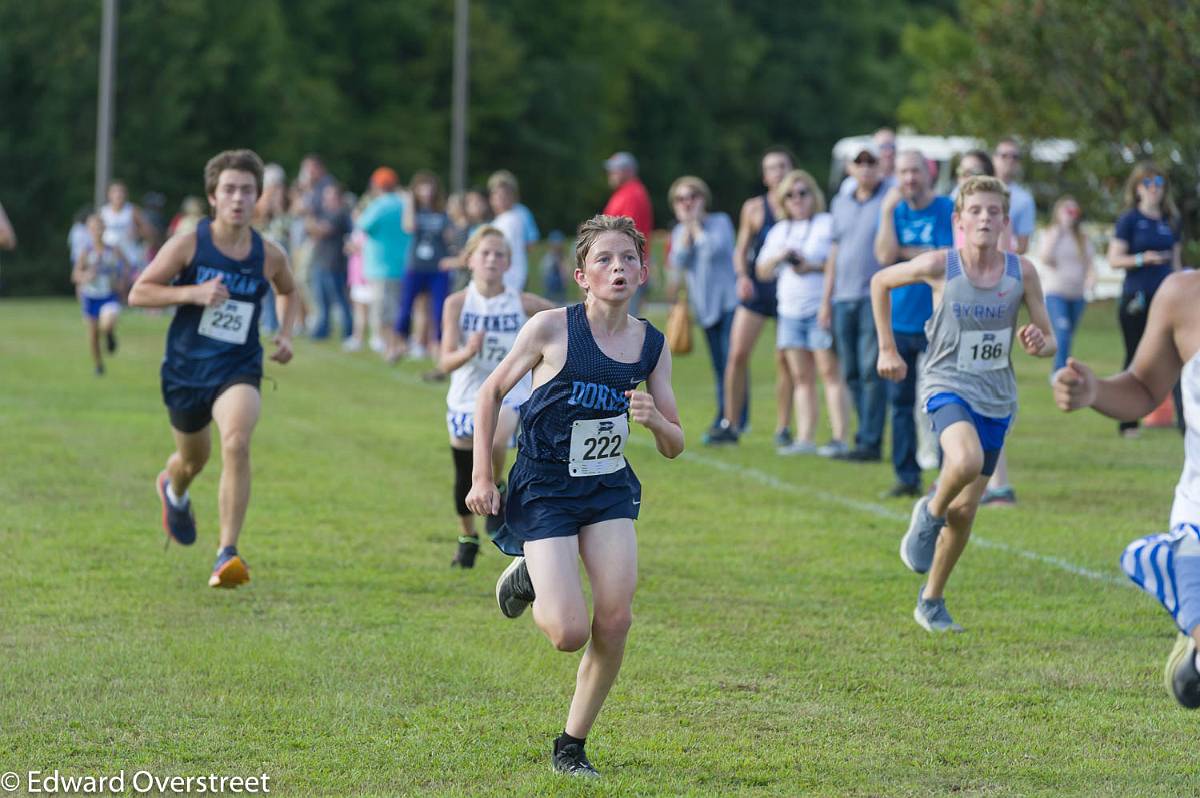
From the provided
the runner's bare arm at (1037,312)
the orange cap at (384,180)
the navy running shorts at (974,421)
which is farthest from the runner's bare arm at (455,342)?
the orange cap at (384,180)

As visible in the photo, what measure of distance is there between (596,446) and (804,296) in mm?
8194

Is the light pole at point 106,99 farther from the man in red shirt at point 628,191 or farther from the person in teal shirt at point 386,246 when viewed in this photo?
the man in red shirt at point 628,191

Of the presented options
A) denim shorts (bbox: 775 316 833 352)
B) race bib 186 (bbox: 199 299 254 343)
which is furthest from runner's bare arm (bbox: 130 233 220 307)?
denim shorts (bbox: 775 316 833 352)

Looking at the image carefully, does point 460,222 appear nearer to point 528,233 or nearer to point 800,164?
point 528,233

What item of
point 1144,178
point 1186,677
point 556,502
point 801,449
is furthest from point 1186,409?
point 1144,178

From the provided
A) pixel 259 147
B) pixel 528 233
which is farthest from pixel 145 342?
pixel 259 147

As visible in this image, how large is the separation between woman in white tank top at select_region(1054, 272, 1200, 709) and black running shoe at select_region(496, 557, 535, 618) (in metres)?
1.91

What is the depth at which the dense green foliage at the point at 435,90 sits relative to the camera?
4884 centimetres

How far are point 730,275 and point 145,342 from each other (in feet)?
41.1

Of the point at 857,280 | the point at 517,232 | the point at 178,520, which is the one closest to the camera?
the point at 178,520

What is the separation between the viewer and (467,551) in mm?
9516

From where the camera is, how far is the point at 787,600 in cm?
883

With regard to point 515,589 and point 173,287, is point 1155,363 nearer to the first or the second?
point 515,589

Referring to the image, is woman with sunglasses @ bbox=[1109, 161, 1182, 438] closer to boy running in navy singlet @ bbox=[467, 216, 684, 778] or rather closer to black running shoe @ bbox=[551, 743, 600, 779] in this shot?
boy running in navy singlet @ bbox=[467, 216, 684, 778]
